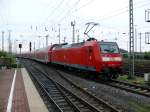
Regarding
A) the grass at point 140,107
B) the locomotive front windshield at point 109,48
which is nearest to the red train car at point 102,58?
the locomotive front windshield at point 109,48

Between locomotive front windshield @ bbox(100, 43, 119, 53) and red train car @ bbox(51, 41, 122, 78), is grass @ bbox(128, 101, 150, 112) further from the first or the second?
locomotive front windshield @ bbox(100, 43, 119, 53)

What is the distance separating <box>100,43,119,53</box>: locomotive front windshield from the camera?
24.9 meters

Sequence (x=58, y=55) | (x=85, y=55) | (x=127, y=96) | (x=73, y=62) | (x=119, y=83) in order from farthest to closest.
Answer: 1. (x=58, y=55)
2. (x=73, y=62)
3. (x=85, y=55)
4. (x=119, y=83)
5. (x=127, y=96)

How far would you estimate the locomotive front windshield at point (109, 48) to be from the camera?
24.9 m

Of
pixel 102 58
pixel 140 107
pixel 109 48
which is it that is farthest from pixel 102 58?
pixel 140 107

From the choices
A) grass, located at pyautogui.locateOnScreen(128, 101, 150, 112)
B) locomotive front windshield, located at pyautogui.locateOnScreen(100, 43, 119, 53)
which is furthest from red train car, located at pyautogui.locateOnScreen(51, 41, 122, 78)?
grass, located at pyautogui.locateOnScreen(128, 101, 150, 112)

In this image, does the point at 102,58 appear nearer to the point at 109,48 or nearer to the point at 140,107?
the point at 109,48

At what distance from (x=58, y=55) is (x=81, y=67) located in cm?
1326

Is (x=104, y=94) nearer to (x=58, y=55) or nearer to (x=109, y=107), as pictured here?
(x=109, y=107)

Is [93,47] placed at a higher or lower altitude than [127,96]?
higher

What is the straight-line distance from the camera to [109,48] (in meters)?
25.2

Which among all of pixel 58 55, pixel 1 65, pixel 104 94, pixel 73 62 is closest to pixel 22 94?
pixel 104 94

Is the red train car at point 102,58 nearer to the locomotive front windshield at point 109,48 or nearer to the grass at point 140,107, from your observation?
the locomotive front windshield at point 109,48

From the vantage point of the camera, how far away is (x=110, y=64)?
2478 cm
